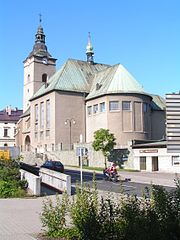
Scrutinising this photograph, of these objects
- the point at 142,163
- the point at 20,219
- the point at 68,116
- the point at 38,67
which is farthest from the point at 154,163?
the point at 38,67

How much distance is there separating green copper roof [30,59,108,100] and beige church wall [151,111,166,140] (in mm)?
14863

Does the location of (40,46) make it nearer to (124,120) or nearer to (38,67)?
(38,67)

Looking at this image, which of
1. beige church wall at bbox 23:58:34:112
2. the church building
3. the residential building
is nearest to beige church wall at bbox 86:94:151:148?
the church building

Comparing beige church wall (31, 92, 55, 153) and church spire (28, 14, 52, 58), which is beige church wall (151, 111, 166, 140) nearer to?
beige church wall (31, 92, 55, 153)

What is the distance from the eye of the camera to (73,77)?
78562 millimetres

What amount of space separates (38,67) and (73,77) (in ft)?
58.9

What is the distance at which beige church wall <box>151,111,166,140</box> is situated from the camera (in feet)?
250

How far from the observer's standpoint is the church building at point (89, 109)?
6700cm

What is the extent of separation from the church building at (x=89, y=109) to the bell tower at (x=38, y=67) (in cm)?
954

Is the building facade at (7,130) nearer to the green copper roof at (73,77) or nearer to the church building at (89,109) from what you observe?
the church building at (89,109)

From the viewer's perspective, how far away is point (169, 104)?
5000 millimetres

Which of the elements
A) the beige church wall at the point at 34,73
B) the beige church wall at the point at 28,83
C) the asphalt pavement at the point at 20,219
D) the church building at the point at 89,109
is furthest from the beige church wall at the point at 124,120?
the asphalt pavement at the point at 20,219

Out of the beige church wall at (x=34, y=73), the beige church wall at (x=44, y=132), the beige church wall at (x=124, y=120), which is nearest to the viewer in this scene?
the beige church wall at (x=124, y=120)

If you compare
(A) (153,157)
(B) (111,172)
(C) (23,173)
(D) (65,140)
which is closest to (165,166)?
(A) (153,157)
